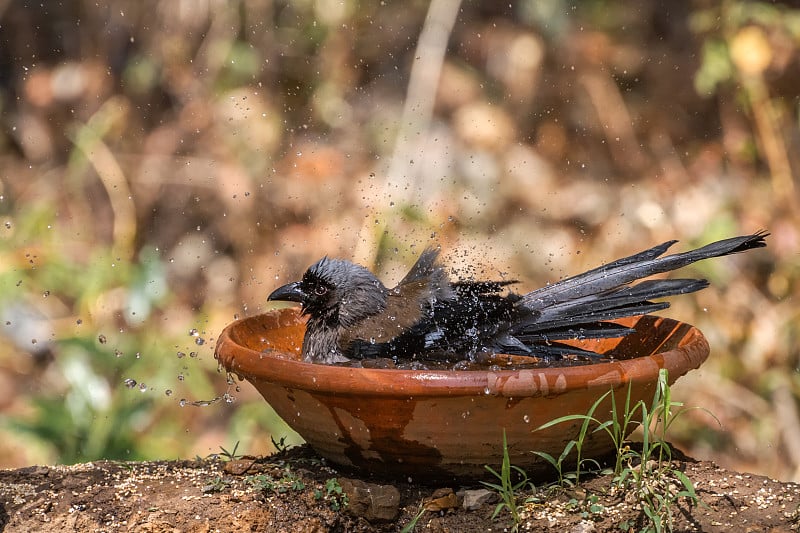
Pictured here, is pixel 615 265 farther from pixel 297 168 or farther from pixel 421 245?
pixel 297 168

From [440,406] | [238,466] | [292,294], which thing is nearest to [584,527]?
[440,406]

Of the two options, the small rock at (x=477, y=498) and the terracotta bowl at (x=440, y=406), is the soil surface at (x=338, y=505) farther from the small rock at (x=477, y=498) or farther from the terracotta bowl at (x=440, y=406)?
the terracotta bowl at (x=440, y=406)

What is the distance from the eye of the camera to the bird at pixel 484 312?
3.12 meters

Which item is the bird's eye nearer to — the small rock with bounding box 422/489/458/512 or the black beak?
the black beak

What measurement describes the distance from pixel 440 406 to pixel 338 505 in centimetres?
48

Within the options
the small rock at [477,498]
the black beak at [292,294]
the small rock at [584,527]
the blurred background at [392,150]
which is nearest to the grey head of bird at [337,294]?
the black beak at [292,294]

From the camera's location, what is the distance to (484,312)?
3.28 metres

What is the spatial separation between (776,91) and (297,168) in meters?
3.95

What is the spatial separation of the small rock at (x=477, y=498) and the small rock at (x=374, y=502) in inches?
8.6

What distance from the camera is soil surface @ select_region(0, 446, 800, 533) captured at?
8.88ft

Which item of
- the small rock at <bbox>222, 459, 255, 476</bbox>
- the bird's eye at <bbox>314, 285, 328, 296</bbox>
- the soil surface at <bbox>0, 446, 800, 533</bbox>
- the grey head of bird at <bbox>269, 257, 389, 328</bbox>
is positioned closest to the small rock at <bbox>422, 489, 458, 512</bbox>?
the soil surface at <bbox>0, 446, 800, 533</bbox>

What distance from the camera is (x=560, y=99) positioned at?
7.82 meters

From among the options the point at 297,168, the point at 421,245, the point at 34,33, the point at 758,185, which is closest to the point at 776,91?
the point at 758,185

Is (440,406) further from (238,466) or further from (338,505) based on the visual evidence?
(238,466)
